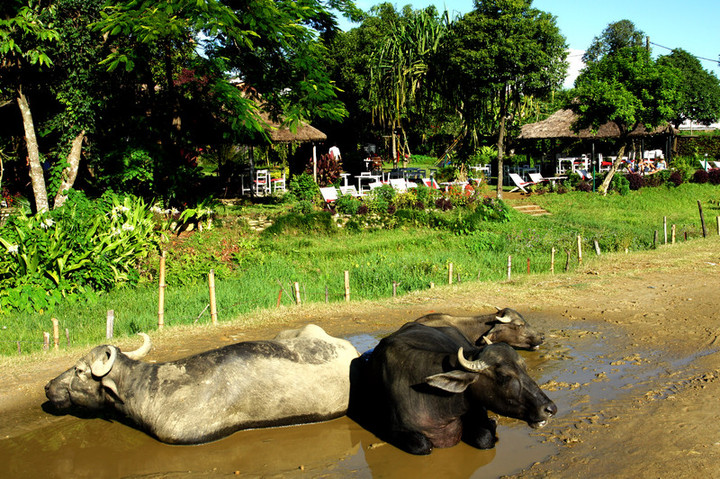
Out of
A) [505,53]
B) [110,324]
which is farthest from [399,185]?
[110,324]

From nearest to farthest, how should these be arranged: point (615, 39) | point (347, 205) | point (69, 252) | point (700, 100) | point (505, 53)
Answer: point (69, 252) → point (347, 205) → point (505, 53) → point (700, 100) → point (615, 39)

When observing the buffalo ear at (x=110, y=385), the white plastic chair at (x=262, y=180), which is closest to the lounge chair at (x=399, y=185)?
the white plastic chair at (x=262, y=180)

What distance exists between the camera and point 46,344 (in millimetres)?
9438

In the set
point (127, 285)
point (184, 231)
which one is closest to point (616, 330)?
point (127, 285)

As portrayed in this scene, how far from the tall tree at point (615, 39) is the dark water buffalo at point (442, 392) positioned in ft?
204

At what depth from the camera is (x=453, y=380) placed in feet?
18.7

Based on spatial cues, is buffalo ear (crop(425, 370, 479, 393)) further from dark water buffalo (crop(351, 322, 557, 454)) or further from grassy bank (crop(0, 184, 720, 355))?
grassy bank (crop(0, 184, 720, 355))

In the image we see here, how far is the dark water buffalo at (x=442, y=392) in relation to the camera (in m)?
5.64

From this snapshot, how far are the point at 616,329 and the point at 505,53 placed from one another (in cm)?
1554

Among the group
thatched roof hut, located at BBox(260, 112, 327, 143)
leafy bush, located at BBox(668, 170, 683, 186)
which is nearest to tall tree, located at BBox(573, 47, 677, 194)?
leafy bush, located at BBox(668, 170, 683, 186)

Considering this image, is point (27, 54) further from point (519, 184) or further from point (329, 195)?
point (519, 184)

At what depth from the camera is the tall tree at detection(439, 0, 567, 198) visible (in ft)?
76.7

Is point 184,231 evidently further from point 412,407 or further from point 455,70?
point 412,407

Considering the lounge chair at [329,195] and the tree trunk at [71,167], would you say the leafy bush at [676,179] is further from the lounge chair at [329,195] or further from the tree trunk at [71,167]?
the tree trunk at [71,167]
